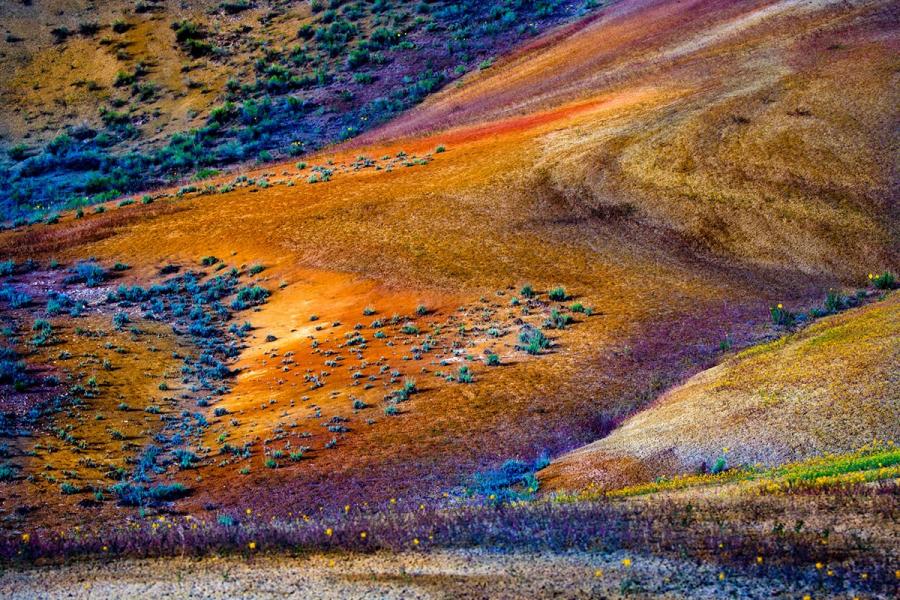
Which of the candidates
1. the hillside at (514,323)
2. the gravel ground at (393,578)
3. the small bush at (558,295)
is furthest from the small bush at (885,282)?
the gravel ground at (393,578)

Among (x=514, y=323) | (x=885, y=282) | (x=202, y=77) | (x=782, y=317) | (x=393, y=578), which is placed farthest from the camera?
(x=202, y=77)

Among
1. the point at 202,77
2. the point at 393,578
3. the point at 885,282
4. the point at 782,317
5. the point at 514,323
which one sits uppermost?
the point at 202,77

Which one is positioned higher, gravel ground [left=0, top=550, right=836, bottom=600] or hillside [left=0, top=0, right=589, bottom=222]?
hillside [left=0, top=0, right=589, bottom=222]

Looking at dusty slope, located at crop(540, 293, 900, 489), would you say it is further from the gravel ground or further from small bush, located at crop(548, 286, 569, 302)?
small bush, located at crop(548, 286, 569, 302)

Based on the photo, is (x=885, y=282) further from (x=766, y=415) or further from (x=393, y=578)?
(x=393, y=578)

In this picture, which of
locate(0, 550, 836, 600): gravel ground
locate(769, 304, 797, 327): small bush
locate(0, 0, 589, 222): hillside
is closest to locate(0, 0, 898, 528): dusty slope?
locate(769, 304, 797, 327): small bush

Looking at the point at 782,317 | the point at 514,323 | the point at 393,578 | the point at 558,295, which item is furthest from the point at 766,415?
the point at 558,295

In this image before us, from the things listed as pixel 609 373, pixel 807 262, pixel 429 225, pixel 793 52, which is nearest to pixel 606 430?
pixel 609 373

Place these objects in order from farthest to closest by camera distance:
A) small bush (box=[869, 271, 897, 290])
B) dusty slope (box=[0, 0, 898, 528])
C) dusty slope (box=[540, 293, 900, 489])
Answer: small bush (box=[869, 271, 897, 290]) < dusty slope (box=[0, 0, 898, 528]) < dusty slope (box=[540, 293, 900, 489])
